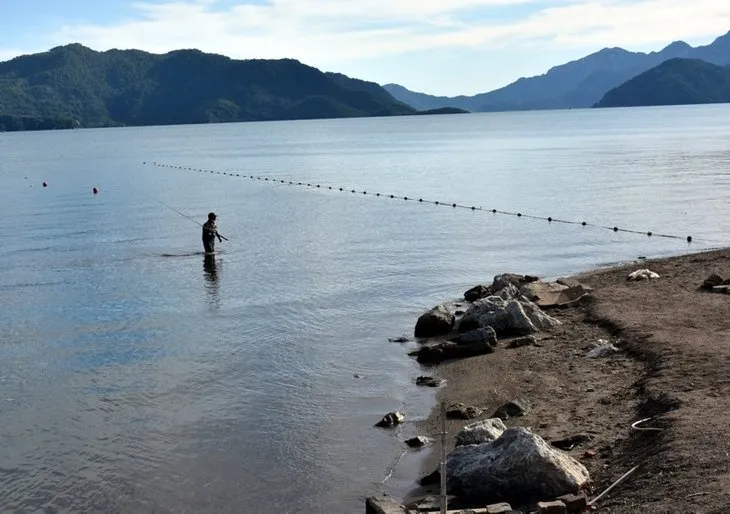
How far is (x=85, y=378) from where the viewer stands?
21.2m

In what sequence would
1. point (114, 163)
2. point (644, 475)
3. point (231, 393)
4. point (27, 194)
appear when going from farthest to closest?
point (114, 163)
point (27, 194)
point (231, 393)
point (644, 475)

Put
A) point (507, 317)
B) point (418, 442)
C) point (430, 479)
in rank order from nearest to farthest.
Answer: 1. point (430, 479)
2. point (418, 442)
3. point (507, 317)

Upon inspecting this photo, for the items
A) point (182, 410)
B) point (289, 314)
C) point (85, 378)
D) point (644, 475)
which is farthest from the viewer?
point (289, 314)

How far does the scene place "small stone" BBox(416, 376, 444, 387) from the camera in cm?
2003

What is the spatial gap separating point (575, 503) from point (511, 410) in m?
5.31

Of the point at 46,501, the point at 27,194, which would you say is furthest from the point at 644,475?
the point at 27,194

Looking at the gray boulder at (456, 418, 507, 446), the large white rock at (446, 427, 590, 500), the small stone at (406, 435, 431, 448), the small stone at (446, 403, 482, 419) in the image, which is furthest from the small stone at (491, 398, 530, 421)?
the large white rock at (446, 427, 590, 500)

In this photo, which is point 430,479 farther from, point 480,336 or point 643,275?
point 643,275

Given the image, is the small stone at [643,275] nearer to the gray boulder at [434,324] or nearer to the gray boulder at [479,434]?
the gray boulder at [434,324]

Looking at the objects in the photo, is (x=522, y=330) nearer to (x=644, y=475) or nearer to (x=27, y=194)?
(x=644, y=475)

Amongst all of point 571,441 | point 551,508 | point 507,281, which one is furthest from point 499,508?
point 507,281

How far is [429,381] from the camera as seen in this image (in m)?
20.2

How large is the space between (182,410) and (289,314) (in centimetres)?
925

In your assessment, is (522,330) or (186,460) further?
(522,330)
